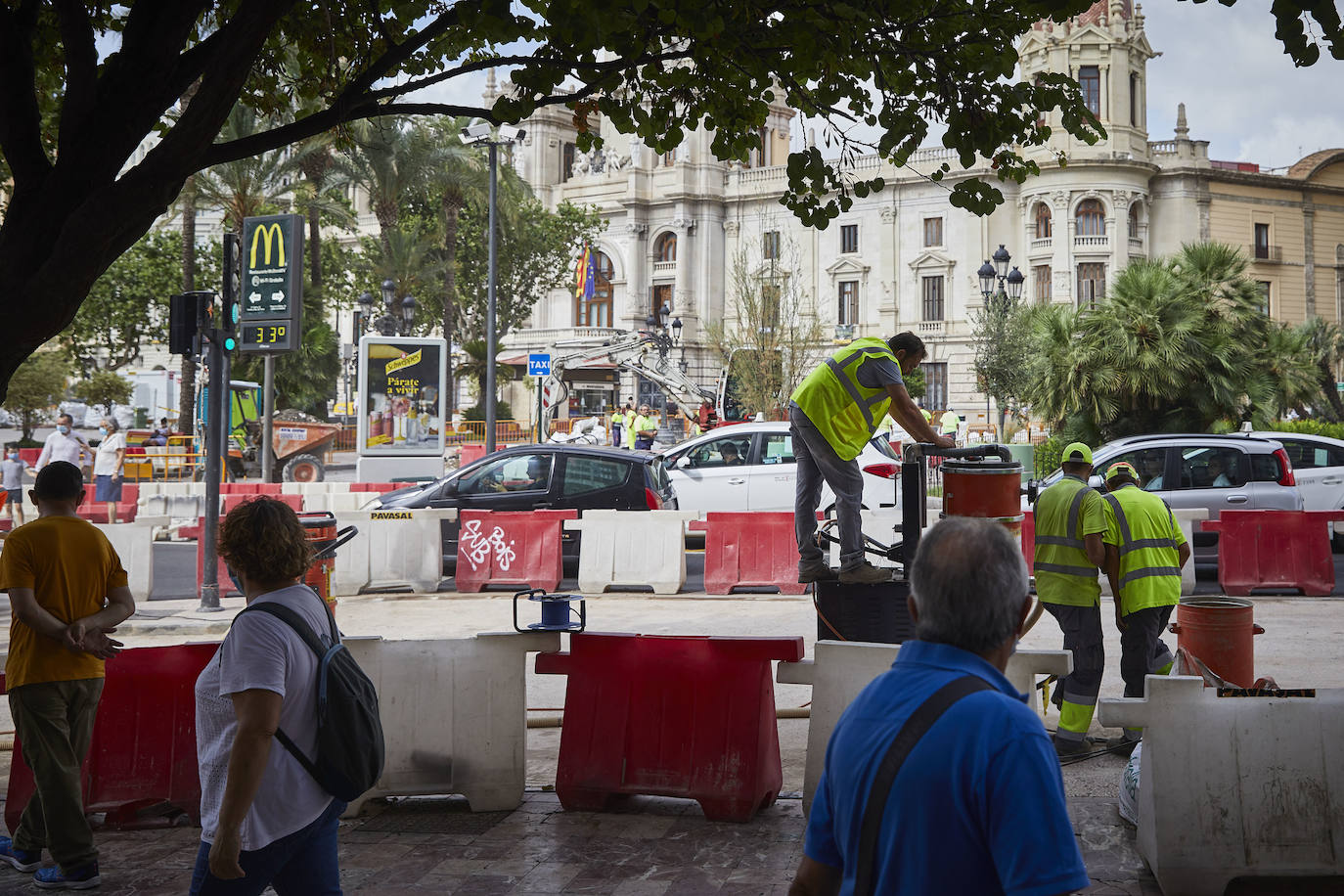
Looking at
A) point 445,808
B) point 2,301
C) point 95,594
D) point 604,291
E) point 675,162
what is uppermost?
point 675,162

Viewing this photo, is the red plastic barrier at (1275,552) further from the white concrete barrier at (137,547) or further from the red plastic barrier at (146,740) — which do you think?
the white concrete barrier at (137,547)

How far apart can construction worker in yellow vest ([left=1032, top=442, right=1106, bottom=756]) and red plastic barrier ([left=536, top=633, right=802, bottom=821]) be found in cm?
186

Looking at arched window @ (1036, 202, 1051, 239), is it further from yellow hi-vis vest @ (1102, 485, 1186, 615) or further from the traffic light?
yellow hi-vis vest @ (1102, 485, 1186, 615)

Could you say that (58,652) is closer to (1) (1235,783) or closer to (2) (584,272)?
(1) (1235,783)

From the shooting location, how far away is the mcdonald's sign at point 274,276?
17.1m

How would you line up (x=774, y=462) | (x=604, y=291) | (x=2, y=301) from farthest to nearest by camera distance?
(x=604, y=291) < (x=774, y=462) < (x=2, y=301)

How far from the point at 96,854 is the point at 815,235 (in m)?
59.1

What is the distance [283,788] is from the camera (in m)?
3.30

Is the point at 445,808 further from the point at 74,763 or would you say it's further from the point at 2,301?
the point at 2,301

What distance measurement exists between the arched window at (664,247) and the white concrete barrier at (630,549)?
5227cm

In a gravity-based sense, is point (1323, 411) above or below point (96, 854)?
above

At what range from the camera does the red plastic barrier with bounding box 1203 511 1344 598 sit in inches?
531

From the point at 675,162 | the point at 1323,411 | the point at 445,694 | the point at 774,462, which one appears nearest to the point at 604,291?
the point at 675,162

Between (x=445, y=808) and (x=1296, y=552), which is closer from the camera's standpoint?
(x=445, y=808)
